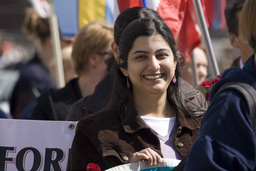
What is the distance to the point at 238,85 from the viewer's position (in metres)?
2.21

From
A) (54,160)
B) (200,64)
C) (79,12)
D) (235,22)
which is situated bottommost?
(200,64)

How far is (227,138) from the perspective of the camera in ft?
7.13

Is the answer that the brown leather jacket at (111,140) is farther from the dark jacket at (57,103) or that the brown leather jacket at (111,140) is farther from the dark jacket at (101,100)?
the dark jacket at (57,103)

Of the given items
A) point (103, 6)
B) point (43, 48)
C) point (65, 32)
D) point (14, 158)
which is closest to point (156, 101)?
point (14, 158)

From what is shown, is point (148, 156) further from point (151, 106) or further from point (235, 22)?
point (235, 22)

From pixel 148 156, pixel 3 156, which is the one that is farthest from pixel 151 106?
pixel 3 156

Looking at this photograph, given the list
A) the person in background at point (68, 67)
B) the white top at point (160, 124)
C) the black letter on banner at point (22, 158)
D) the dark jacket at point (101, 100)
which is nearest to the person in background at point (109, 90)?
the dark jacket at point (101, 100)

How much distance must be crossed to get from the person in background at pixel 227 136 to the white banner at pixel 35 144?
153 centimetres

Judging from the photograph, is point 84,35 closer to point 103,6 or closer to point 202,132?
point 103,6

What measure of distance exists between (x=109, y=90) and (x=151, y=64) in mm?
867

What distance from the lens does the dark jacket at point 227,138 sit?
84.7 inches

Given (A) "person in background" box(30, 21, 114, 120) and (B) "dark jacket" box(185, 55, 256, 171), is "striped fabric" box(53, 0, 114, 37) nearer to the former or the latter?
(A) "person in background" box(30, 21, 114, 120)

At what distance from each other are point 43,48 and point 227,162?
255 inches

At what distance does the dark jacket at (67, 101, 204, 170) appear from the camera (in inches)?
119
